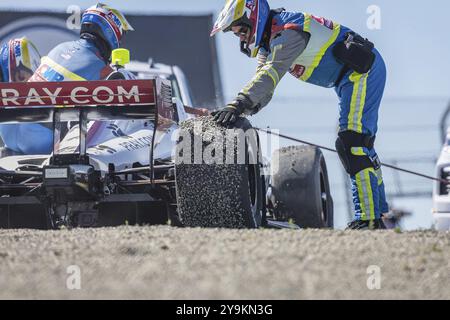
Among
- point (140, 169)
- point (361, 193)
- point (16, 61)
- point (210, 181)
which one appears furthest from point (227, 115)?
point (16, 61)

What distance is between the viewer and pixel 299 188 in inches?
300

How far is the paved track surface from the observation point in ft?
13.9

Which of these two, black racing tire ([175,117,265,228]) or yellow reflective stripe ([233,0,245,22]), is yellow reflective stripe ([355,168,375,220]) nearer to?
black racing tire ([175,117,265,228])

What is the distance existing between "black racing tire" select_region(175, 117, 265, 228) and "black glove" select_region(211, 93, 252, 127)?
0.15ft

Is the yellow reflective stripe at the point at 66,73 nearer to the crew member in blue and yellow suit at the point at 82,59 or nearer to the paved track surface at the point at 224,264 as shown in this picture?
the crew member in blue and yellow suit at the point at 82,59

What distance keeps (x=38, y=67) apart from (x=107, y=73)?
24.3 inches

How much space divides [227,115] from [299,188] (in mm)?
1232

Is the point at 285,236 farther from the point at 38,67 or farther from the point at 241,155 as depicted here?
the point at 38,67

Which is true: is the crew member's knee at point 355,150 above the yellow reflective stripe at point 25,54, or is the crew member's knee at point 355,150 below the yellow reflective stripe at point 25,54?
below

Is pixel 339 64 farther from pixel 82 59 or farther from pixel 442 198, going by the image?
pixel 82 59

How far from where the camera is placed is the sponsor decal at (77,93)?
7066mm

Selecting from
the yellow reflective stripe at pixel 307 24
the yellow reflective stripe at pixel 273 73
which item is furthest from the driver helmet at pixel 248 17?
the yellow reflective stripe at pixel 273 73

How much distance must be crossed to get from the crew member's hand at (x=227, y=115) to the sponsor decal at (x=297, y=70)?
1017 mm
